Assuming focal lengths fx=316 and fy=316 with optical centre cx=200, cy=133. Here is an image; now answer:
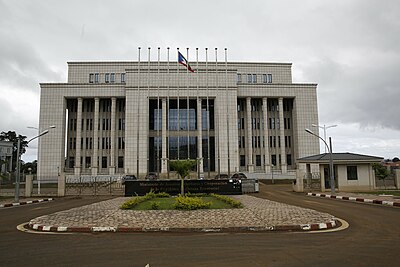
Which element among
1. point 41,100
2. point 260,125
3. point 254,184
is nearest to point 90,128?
point 41,100

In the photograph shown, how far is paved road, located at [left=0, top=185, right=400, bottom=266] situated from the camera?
6.40 meters

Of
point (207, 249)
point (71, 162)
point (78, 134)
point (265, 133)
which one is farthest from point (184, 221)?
point (71, 162)

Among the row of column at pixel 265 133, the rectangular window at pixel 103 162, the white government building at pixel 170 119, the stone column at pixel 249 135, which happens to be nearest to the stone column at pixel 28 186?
the white government building at pixel 170 119

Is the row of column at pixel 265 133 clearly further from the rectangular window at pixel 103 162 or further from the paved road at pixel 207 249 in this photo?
the paved road at pixel 207 249

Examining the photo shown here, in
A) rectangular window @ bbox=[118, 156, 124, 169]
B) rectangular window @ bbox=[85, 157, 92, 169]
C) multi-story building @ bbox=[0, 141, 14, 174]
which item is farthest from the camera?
multi-story building @ bbox=[0, 141, 14, 174]

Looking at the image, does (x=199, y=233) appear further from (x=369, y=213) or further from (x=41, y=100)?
(x=41, y=100)

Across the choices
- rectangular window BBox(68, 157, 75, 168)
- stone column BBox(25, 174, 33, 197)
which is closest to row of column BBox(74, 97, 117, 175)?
rectangular window BBox(68, 157, 75, 168)

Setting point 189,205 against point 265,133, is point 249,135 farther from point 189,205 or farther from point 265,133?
point 189,205

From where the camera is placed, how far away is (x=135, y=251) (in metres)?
7.40

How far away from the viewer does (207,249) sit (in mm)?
7543

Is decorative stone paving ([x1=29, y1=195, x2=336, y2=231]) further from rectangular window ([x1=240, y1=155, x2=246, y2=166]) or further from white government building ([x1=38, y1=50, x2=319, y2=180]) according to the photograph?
rectangular window ([x1=240, y1=155, x2=246, y2=166])

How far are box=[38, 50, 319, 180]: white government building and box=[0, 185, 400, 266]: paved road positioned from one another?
42.5 m

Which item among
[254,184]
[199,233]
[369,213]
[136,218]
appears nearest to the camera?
[199,233]

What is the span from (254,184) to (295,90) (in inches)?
1396
